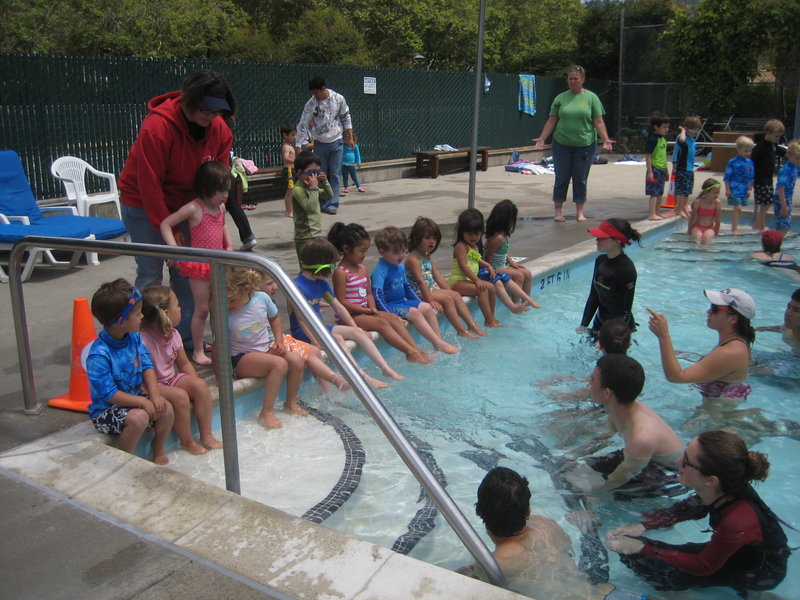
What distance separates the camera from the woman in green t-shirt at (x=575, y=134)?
10.3 meters

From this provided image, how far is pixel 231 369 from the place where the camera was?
119 inches

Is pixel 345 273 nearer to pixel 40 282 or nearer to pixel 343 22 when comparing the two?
pixel 40 282

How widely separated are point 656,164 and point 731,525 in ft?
28.9

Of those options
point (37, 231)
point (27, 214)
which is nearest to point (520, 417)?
point (37, 231)

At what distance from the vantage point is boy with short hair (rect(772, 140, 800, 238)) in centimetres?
941

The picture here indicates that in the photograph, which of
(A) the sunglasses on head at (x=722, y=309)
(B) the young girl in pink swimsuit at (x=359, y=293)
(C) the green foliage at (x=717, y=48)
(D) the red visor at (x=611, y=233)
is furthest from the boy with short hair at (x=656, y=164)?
(C) the green foliage at (x=717, y=48)

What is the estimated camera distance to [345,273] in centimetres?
547

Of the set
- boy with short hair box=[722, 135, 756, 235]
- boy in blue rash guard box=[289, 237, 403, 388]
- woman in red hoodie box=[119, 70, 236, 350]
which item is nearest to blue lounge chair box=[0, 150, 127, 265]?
woman in red hoodie box=[119, 70, 236, 350]

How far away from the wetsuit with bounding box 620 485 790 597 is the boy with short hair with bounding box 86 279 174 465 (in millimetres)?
2424

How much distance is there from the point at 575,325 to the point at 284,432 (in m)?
3.67

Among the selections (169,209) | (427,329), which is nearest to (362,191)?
(427,329)

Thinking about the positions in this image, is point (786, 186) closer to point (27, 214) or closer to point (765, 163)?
point (765, 163)

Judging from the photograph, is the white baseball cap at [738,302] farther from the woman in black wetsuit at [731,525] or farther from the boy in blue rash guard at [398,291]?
the boy in blue rash guard at [398,291]

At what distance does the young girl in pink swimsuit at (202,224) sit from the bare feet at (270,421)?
1.81ft
